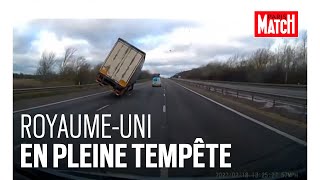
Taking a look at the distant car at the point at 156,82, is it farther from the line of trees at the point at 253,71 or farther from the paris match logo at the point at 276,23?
the paris match logo at the point at 276,23

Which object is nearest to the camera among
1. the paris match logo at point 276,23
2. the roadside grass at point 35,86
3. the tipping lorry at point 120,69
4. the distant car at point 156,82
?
the paris match logo at point 276,23

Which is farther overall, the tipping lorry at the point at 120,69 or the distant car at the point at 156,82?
the distant car at the point at 156,82

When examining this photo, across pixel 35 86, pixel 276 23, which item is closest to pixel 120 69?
pixel 35 86

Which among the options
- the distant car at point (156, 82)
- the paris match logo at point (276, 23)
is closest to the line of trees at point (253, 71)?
the distant car at point (156, 82)

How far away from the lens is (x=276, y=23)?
16.4ft

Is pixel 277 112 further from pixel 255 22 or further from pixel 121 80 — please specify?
pixel 255 22

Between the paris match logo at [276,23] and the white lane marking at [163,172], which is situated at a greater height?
the paris match logo at [276,23]

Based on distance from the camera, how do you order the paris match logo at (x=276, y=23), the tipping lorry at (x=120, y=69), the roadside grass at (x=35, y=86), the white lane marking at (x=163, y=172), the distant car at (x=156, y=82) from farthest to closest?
the distant car at (x=156, y=82), the tipping lorry at (x=120, y=69), the roadside grass at (x=35, y=86), the paris match logo at (x=276, y=23), the white lane marking at (x=163, y=172)

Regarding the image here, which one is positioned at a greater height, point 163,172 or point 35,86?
point 35,86

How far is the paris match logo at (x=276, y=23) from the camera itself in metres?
4.91

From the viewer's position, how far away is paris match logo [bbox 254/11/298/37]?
4.91 metres

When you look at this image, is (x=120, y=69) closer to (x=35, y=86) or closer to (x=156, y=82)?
(x=35, y=86)

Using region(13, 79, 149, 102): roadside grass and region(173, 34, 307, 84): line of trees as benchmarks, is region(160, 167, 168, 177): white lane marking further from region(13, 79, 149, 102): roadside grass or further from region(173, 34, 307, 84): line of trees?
region(173, 34, 307, 84): line of trees

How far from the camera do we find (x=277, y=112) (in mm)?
14305
